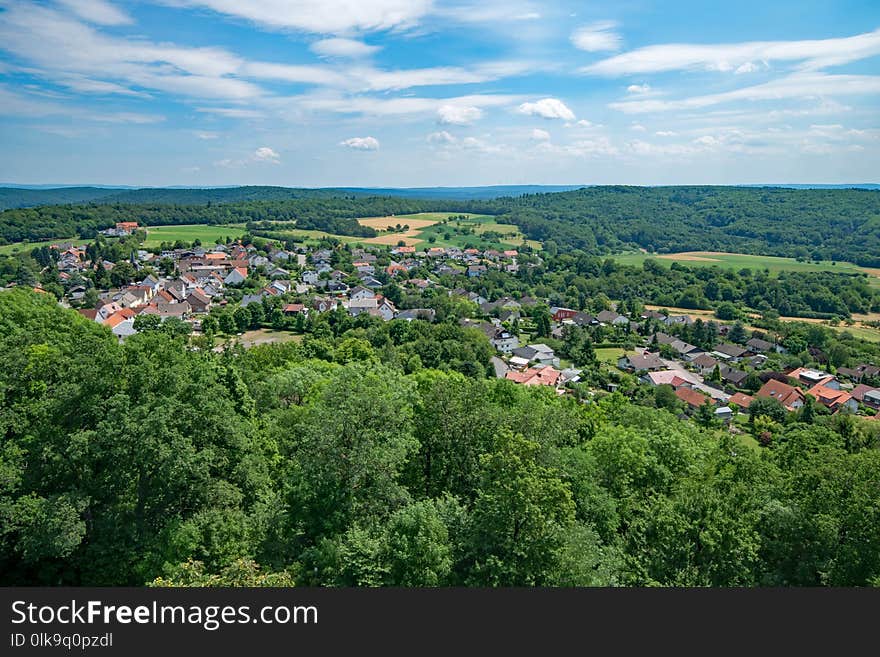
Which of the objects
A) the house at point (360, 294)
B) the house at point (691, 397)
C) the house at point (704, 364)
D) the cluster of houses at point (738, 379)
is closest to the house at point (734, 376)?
the cluster of houses at point (738, 379)

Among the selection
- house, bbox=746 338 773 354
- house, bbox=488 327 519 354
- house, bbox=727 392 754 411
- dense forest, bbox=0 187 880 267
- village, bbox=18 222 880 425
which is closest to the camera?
house, bbox=727 392 754 411

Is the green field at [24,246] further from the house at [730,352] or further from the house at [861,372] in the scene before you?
the house at [861,372]

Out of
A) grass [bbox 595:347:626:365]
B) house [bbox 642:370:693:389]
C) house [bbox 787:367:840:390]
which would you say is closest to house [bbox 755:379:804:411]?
house [bbox 787:367:840:390]

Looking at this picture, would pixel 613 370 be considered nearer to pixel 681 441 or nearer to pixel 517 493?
pixel 681 441

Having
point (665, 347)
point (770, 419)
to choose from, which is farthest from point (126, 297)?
point (770, 419)

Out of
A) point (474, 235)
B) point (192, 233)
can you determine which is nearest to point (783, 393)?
point (474, 235)

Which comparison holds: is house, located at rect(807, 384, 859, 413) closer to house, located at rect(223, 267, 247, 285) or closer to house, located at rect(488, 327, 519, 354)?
house, located at rect(488, 327, 519, 354)

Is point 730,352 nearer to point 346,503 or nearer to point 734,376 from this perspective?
point 734,376
